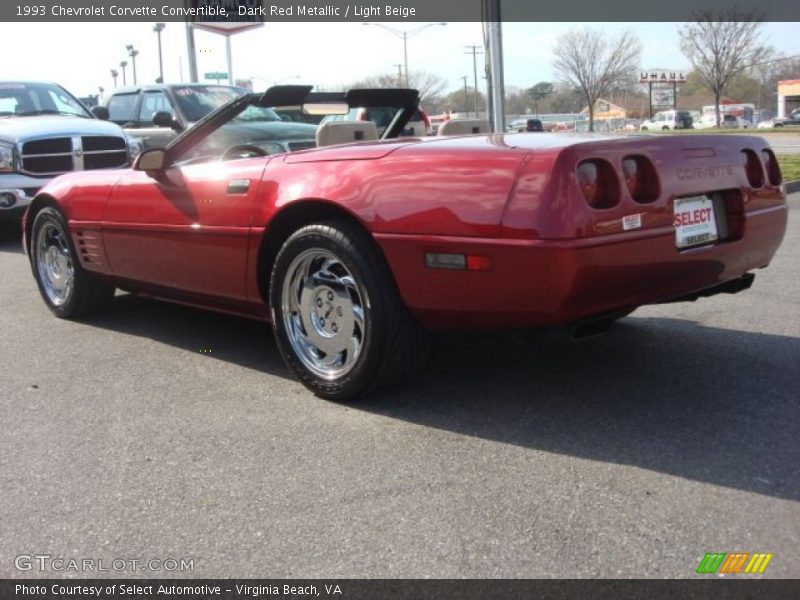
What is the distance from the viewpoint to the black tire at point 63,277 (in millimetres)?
5309

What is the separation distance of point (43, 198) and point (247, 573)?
3907 millimetres

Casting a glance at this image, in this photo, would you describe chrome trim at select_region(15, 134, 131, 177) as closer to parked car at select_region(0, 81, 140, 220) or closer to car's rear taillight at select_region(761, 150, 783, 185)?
parked car at select_region(0, 81, 140, 220)

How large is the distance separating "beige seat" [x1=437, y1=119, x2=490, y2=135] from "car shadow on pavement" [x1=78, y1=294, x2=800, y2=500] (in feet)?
4.07

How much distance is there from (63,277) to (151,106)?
6.99 metres

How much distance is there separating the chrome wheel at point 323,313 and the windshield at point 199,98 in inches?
299

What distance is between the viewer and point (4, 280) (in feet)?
23.7

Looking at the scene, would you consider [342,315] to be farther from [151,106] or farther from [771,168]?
[151,106]

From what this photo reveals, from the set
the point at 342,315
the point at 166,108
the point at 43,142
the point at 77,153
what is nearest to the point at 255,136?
the point at 77,153

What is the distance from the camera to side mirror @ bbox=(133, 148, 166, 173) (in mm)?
4379

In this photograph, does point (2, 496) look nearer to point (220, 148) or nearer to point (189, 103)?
point (220, 148)

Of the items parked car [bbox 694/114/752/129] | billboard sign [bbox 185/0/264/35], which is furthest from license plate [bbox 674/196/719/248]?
parked car [bbox 694/114/752/129]

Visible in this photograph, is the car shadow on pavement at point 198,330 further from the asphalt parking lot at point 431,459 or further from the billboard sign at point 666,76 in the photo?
the billboard sign at point 666,76

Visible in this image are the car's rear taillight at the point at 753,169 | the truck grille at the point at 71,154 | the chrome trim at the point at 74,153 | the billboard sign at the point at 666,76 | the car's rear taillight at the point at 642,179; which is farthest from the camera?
the billboard sign at the point at 666,76

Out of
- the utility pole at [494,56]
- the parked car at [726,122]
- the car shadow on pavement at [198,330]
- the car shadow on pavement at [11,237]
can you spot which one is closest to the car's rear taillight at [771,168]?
the car shadow on pavement at [198,330]
